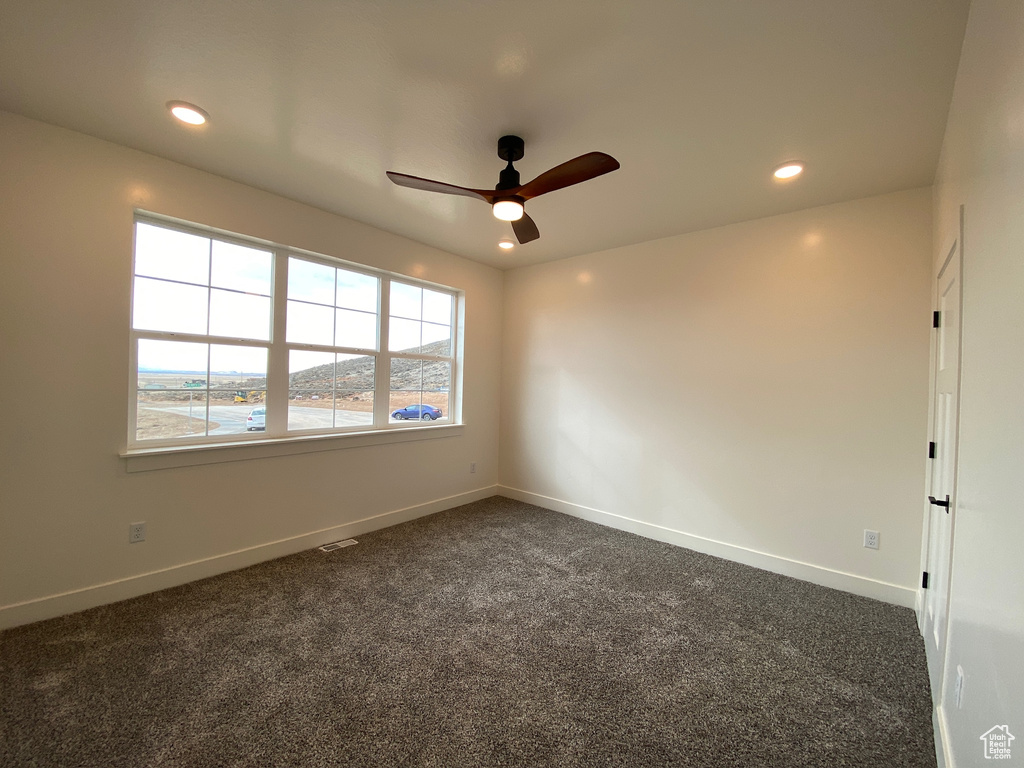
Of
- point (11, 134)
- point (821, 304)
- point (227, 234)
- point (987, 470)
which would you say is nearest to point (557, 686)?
point (987, 470)

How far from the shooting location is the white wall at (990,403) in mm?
916

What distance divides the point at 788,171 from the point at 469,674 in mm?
3175

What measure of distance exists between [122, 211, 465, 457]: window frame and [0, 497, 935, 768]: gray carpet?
92 centimetres

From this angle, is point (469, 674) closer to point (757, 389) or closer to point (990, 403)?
point (990, 403)

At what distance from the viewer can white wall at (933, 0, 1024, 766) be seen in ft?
3.00

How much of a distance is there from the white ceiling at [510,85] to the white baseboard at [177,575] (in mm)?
2523

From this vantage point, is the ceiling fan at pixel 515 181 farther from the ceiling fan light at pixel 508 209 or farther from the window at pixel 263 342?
the window at pixel 263 342

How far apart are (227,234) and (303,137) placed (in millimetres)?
1064

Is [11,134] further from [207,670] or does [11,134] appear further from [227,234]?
[207,670]

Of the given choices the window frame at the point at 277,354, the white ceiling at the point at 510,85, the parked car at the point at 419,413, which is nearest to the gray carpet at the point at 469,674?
the window frame at the point at 277,354

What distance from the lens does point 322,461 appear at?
3.37 metres

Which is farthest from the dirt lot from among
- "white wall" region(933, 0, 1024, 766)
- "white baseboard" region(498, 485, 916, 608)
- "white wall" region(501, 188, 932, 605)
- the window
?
"white wall" region(933, 0, 1024, 766)

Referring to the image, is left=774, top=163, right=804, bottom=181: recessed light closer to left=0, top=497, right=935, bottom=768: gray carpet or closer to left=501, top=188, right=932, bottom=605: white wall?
left=501, top=188, right=932, bottom=605: white wall

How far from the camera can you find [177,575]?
2654 millimetres
